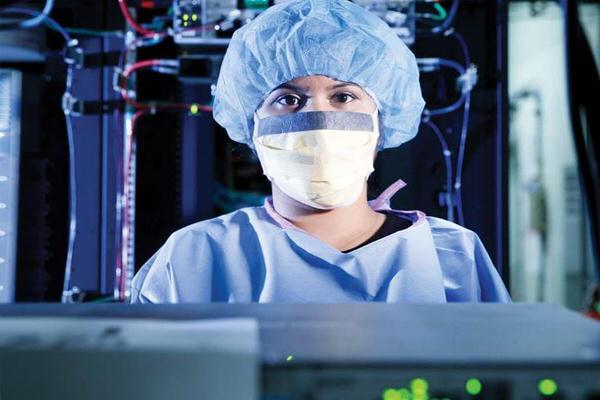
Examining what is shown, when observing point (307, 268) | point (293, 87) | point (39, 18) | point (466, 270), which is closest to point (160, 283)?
point (307, 268)

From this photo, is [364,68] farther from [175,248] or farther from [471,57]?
[471,57]

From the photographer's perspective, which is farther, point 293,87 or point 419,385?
point 293,87

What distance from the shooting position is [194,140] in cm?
238

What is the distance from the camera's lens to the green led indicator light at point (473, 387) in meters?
0.49

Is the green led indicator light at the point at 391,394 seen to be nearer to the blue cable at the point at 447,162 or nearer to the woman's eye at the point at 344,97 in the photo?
the woman's eye at the point at 344,97

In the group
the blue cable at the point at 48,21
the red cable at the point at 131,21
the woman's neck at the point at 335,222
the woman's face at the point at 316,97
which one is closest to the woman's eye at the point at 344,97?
the woman's face at the point at 316,97

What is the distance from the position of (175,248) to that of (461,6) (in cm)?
142

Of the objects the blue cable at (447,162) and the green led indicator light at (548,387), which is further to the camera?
the blue cable at (447,162)

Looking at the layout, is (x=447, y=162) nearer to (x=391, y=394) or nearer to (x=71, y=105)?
(x=71, y=105)

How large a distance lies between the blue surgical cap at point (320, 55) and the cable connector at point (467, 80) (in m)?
0.65

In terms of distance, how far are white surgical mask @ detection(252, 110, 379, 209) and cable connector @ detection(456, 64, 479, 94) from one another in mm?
763

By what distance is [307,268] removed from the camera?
143cm

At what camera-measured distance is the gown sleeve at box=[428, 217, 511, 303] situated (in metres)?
1.48

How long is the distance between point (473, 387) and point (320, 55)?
42.4 inches
